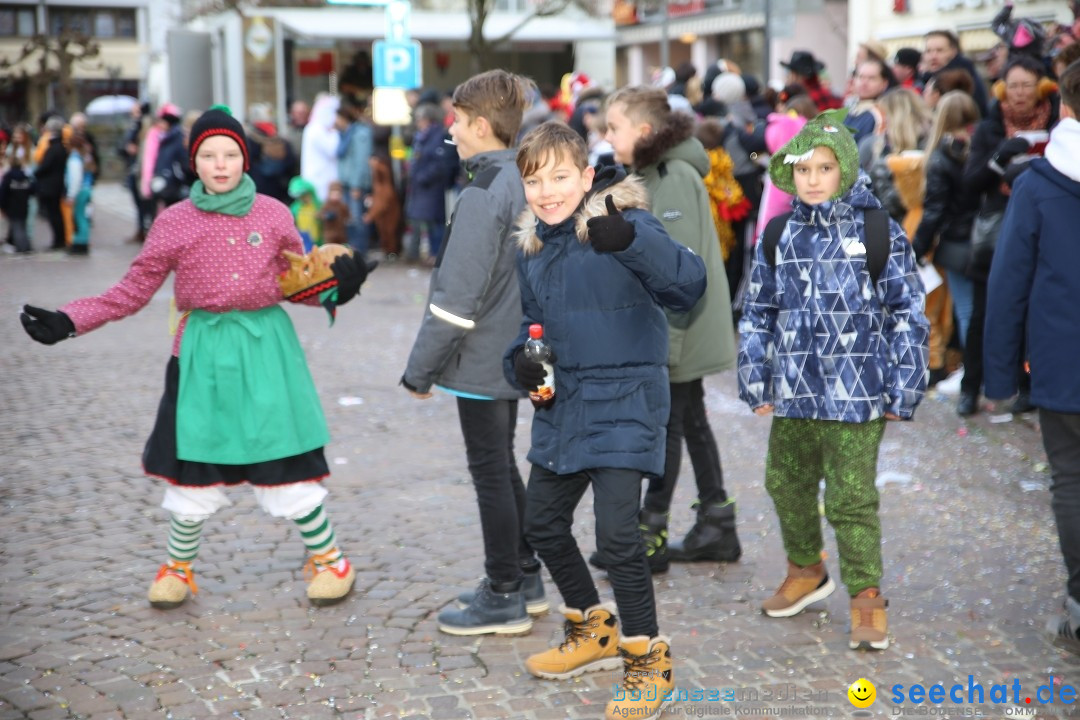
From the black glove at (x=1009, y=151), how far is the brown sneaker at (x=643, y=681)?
3648 mm

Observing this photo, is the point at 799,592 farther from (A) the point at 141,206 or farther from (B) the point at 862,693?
(A) the point at 141,206

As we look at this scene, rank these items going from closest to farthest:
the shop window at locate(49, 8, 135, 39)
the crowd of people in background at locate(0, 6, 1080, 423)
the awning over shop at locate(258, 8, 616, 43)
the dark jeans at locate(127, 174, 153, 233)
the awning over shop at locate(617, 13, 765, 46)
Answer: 1. the crowd of people in background at locate(0, 6, 1080, 423)
2. the dark jeans at locate(127, 174, 153, 233)
3. the awning over shop at locate(258, 8, 616, 43)
4. the awning over shop at locate(617, 13, 765, 46)
5. the shop window at locate(49, 8, 135, 39)

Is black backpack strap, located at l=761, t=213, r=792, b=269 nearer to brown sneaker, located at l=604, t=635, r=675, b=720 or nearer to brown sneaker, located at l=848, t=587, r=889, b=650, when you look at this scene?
brown sneaker, located at l=848, t=587, r=889, b=650

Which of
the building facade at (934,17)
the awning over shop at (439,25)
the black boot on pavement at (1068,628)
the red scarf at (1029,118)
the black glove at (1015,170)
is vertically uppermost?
the awning over shop at (439,25)

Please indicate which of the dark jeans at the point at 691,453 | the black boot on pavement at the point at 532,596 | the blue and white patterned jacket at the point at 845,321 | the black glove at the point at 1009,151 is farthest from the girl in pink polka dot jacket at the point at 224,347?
the black glove at the point at 1009,151

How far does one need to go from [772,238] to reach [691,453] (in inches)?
46.9

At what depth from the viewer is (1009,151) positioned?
630 cm

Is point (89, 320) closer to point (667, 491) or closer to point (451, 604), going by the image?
point (451, 604)

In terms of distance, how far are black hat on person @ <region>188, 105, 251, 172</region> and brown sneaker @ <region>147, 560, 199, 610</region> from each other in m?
1.54

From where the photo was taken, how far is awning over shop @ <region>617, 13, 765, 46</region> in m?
36.8

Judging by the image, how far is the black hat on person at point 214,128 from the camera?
4.52m

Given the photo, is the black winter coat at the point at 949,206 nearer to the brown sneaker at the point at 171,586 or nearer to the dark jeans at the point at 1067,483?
the dark jeans at the point at 1067,483

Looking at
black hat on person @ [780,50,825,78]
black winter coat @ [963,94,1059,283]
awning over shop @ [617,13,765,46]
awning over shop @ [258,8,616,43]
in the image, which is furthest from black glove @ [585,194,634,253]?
awning over shop @ [617,13,765,46]

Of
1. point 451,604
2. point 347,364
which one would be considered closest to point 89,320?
point 451,604
